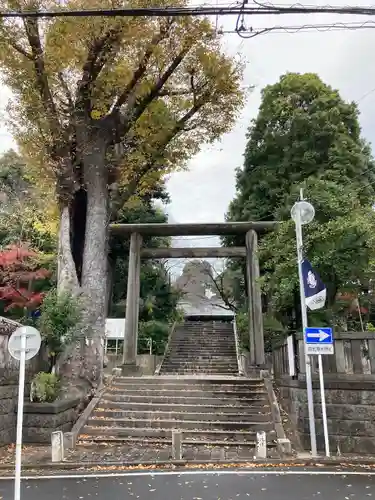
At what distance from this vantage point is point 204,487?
6.38 m

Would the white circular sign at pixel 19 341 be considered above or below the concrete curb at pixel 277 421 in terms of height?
above

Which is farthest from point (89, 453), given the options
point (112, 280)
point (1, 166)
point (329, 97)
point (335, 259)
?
point (1, 166)

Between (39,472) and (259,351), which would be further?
(259,351)

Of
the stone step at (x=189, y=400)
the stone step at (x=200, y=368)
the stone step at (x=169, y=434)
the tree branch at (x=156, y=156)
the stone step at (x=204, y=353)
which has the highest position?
the tree branch at (x=156, y=156)

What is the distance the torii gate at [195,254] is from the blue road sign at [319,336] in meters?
6.97

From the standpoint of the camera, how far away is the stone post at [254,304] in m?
15.6

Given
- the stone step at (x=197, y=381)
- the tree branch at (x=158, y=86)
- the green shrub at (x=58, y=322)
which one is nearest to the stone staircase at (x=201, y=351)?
the stone step at (x=197, y=381)

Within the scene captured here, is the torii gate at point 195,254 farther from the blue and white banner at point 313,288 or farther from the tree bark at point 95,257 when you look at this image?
the blue and white banner at point 313,288

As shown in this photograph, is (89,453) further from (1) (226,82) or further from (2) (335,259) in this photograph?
(1) (226,82)

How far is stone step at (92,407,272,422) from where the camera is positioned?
1075 cm

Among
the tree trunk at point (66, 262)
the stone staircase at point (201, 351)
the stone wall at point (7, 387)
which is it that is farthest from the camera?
the stone staircase at point (201, 351)

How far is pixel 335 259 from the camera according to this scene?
10109 millimetres

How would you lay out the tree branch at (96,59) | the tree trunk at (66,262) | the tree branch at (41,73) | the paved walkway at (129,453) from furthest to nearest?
the tree trunk at (66,262) < the tree branch at (96,59) < the tree branch at (41,73) < the paved walkway at (129,453)

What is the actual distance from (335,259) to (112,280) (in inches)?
582
